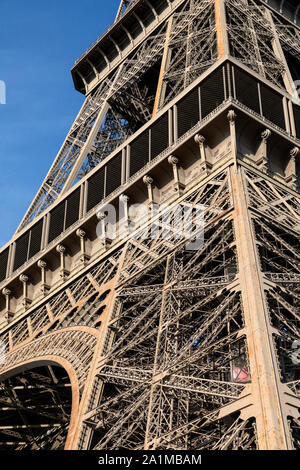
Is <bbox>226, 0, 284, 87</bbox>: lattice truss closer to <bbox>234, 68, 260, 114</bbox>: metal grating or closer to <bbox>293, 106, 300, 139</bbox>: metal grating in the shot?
<bbox>293, 106, 300, 139</bbox>: metal grating

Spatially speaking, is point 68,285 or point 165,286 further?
point 68,285

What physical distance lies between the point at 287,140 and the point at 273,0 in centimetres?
2069

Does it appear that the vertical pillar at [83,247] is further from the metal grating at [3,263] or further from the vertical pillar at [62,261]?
the metal grating at [3,263]

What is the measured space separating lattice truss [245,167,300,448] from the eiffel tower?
2.6 inches

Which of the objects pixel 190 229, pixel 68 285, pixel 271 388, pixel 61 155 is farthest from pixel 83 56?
pixel 271 388

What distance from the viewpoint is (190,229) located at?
2453cm

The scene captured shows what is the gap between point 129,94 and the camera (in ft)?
144

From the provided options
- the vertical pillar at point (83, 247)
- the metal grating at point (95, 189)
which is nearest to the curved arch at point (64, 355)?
the vertical pillar at point (83, 247)

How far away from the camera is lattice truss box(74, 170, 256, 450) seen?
17234 millimetres

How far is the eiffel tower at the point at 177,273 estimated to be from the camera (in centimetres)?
1786

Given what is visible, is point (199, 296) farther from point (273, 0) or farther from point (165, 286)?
point (273, 0)

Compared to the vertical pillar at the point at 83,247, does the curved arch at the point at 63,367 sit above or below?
below

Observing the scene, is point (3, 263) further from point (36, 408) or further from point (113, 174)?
point (113, 174)

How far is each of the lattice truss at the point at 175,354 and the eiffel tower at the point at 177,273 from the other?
5 centimetres
